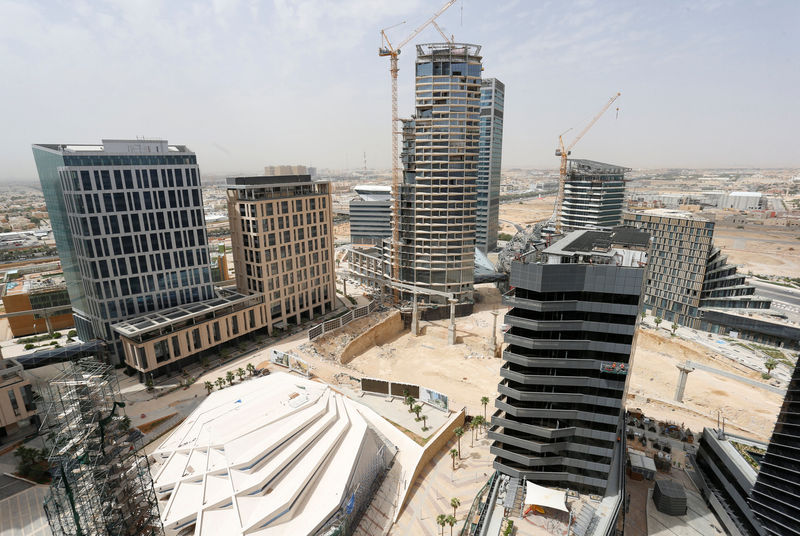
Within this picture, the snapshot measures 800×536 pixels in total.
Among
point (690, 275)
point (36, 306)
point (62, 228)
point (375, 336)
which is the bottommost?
point (375, 336)

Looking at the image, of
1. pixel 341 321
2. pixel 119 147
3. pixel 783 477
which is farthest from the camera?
pixel 341 321

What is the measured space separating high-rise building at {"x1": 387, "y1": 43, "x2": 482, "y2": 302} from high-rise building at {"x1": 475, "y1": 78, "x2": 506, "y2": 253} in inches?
1813

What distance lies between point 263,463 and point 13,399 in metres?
42.6

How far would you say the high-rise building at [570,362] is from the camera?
137 ft

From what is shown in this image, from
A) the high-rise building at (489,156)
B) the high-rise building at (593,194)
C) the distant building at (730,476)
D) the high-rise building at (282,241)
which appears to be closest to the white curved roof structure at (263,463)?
the high-rise building at (282,241)

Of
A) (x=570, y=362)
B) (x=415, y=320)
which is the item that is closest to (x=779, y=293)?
(x=415, y=320)

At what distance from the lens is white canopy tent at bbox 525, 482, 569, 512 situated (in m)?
43.2

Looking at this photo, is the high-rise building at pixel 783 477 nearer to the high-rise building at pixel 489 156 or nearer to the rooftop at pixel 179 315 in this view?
the rooftop at pixel 179 315

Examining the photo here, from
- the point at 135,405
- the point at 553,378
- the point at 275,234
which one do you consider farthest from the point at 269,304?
the point at 553,378

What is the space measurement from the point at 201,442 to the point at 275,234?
5281 centimetres

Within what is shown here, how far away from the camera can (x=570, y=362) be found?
43969mm

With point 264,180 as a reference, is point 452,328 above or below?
below

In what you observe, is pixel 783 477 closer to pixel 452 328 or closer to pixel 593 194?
pixel 452 328

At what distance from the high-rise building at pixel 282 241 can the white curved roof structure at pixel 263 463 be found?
1473 inches
